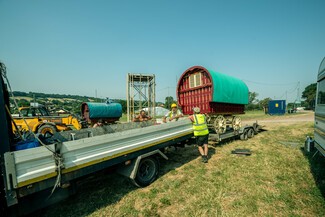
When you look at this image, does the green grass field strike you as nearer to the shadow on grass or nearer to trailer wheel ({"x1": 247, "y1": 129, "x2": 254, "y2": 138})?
the shadow on grass

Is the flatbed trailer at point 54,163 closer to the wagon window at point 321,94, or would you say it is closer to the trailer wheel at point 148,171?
the trailer wheel at point 148,171

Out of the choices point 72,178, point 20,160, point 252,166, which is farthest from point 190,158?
point 20,160

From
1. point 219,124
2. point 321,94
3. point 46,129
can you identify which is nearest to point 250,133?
point 219,124

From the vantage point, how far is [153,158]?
4293 millimetres

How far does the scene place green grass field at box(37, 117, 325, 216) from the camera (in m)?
3.08

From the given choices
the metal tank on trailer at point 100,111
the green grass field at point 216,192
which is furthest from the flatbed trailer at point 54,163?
the metal tank on trailer at point 100,111

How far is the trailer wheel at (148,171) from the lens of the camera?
404 centimetres

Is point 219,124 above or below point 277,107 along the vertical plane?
below

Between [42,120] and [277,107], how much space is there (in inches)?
1362

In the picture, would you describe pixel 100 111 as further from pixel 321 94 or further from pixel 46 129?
pixel 321 94

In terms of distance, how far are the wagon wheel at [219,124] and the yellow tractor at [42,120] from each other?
Result: 10369 millimetres

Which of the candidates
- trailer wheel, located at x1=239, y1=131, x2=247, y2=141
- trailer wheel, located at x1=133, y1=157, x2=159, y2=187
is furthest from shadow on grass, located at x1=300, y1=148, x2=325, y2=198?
trailer wheel, located at x1=133, y1=157, x2=159, y2=187

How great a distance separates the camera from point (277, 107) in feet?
92.4

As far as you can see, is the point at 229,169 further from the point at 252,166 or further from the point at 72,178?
the point at 72,178
